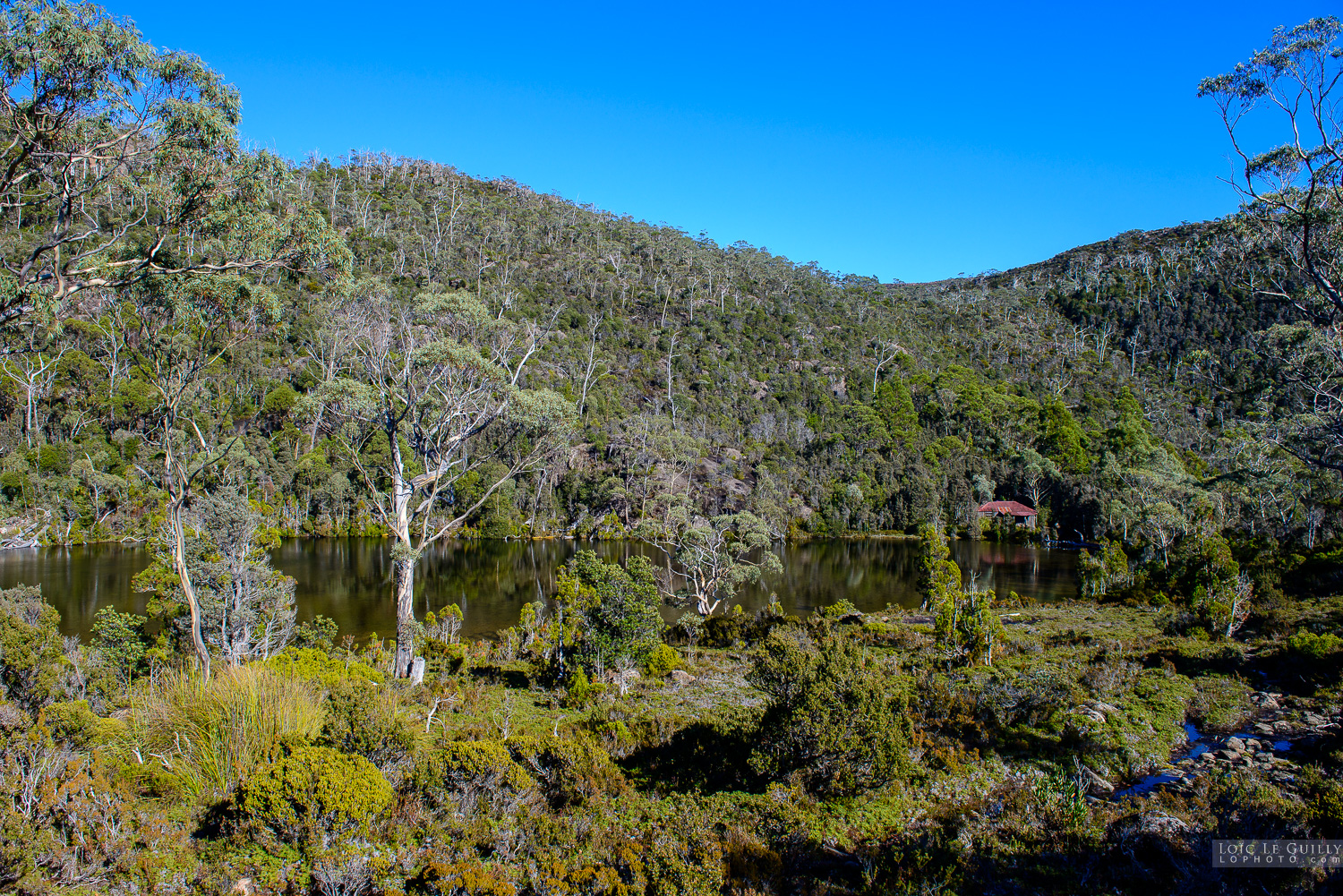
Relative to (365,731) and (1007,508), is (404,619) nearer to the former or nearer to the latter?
(365,731)

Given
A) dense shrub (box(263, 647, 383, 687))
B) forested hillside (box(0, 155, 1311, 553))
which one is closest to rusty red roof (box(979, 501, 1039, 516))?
forested hillside (box(0, 155, 1311, 553))

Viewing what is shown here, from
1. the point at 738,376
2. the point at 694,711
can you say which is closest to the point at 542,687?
the point at 694,711

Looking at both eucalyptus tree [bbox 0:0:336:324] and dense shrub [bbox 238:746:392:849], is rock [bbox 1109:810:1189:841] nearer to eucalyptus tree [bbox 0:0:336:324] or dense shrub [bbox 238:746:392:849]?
dense shrub [bbox 238:746:392:849]

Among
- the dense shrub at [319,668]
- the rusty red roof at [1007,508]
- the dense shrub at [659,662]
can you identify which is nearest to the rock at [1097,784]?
the dense shrub at [659,662]

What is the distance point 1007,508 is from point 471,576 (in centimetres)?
4954

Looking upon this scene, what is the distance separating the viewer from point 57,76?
296 inches

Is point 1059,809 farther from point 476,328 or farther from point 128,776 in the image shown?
point 476,328

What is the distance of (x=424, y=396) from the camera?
14.1 m

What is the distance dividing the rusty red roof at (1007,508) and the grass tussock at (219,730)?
210 ft

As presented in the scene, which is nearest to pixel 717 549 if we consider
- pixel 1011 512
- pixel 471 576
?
pixel 471 576

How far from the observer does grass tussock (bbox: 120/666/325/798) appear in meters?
6.16

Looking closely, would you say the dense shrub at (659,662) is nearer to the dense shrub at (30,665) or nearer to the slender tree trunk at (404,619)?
the slender tree trunk at (404,619)

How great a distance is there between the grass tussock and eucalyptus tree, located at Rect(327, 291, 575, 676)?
21.1ft

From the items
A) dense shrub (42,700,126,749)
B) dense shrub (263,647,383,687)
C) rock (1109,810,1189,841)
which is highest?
dense shrub (42,700,126,749)
